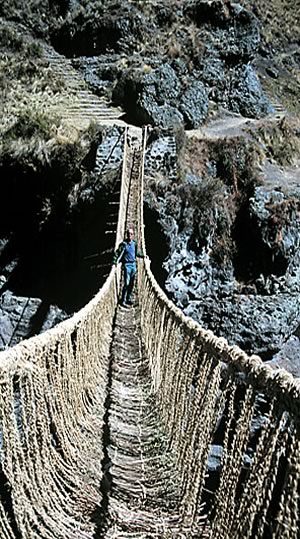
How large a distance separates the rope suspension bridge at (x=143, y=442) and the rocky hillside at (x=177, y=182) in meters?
6.77

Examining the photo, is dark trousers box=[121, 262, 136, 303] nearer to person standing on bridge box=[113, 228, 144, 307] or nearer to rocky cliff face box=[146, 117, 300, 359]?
person standing on bridge box=[113, 228, 144, 307]

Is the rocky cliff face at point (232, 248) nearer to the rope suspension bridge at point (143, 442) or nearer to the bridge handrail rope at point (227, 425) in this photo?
the bridge handrail rope at point (227, 425)

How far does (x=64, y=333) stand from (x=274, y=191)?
9.36 meters

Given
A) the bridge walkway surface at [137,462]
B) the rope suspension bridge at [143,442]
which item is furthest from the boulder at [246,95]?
the rope suspension bridge at [143,442]

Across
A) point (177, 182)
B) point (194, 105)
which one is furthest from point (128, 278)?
point (194, 105)

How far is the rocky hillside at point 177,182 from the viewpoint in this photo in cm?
1077

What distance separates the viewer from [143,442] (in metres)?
3.17

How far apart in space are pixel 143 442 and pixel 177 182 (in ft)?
27.7

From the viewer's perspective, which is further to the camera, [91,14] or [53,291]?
[91,14]

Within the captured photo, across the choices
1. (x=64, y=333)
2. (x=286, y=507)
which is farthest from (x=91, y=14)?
(x=286, y=507)

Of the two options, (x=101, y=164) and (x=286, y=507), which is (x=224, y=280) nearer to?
(x=101, y=164)

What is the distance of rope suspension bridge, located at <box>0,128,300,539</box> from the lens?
61.0 inches

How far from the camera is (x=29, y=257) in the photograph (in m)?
12.5

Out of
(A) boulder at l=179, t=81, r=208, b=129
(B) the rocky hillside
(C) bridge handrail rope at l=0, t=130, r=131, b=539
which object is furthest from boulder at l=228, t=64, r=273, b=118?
(C) bridge handrail rope at l=0, t=130, r=131, b=539
